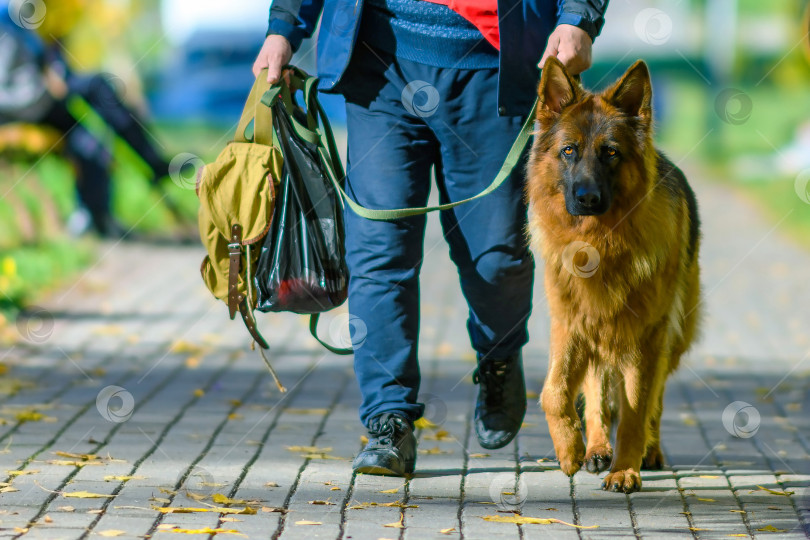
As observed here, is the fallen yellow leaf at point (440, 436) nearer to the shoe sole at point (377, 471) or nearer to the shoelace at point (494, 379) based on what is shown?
the shoelace at point (494, 379)

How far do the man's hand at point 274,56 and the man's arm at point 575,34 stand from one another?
3.42 ft

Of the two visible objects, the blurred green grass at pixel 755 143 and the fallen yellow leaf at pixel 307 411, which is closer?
the fallen yellow leaf at pixel 307 411

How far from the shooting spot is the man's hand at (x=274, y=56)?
14.5 ft

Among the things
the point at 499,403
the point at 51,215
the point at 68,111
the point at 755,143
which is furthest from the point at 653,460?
the point at 755,143

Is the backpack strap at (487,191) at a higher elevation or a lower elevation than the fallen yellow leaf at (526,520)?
higher

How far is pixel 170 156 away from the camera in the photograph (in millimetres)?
12570

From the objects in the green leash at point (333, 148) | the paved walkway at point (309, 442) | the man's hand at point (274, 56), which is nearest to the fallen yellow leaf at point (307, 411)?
the paved walkway at point (309, 442)

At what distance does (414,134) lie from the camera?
4.28 m

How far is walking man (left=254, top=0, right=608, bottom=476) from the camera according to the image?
4199 millimetres

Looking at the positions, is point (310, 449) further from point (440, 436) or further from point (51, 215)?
point (51, 215)

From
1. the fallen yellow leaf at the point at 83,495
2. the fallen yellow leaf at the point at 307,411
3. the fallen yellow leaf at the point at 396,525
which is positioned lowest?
the fallen yellow leaf at the point at 396,525

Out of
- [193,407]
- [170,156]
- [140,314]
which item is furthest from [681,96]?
[193,407]

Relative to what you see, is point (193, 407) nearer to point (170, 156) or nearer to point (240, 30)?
point (170, 156)

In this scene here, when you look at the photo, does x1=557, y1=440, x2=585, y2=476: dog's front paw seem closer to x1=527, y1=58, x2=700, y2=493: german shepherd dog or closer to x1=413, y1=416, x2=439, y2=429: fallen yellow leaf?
x1=527, y1=58, x2=700, y2=493: german shepherd dog
